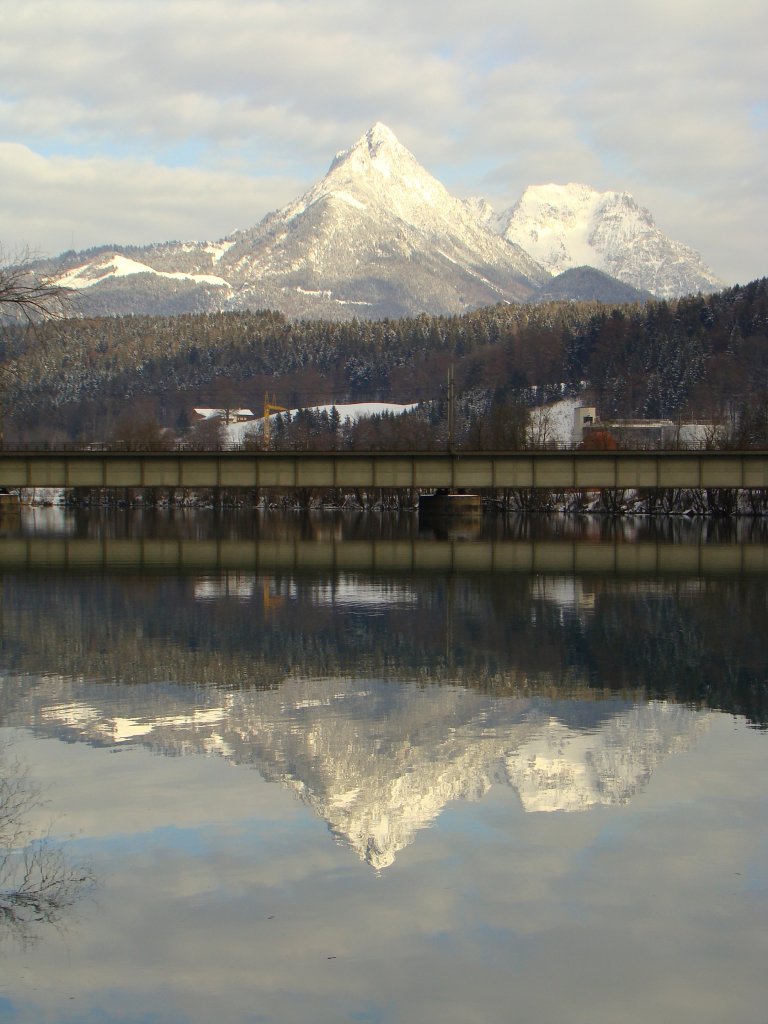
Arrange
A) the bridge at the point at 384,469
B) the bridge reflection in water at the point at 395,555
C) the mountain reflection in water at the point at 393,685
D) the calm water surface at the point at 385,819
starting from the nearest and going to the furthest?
the calm water surface at the point at 385,819 < the mountain reflection in water at the point at 393,685 < the bridge reflection in water at the point at 395,555 < the bridge at the point at 384,469

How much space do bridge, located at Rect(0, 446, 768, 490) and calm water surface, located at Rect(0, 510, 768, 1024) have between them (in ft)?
225

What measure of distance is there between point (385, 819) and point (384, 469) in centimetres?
9537

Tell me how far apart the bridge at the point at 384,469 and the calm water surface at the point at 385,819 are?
68679mm

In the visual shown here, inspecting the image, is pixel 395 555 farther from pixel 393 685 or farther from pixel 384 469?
pixel 393 685

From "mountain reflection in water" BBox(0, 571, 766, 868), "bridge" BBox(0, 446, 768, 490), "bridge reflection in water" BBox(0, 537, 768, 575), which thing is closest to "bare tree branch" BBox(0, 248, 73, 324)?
"mountain reflection in water" BBox(0, 571, 766, 868)

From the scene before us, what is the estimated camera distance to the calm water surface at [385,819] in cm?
1269

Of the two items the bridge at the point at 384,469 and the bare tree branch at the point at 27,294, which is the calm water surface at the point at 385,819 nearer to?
the bare tree branch at the point at 27,294

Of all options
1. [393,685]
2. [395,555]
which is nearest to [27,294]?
[393,685]

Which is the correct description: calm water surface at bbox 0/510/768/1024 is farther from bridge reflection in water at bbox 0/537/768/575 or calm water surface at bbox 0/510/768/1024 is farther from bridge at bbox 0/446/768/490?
bridge at bbox 0/446/768/490

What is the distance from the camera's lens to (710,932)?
13.9 m

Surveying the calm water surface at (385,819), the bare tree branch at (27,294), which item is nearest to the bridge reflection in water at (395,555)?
the calm water surface at (385,819)

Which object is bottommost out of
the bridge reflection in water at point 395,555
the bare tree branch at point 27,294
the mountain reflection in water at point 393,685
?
the bridge reflection in water at point 395,555

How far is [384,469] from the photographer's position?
11300cm

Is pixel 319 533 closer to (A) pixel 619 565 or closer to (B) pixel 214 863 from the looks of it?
(A) pixel 619 565
